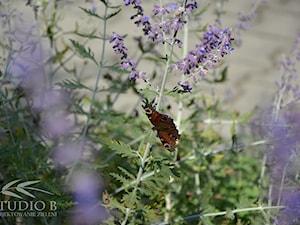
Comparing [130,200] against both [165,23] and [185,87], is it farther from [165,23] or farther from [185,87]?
[165,23]

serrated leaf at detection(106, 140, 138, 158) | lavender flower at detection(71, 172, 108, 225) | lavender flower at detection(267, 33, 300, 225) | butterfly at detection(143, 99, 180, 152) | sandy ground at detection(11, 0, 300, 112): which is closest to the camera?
butterfly at detection(143, 99, 180, 152)

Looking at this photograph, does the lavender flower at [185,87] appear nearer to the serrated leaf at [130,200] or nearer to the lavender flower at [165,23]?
the lavender flower at [165,23]

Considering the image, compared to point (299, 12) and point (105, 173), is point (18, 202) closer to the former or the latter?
point (105, 173)

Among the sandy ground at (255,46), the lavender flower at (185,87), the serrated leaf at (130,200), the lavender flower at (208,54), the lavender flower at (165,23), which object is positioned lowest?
the serrated leaf at (130,200)

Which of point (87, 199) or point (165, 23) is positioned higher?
point (165, 23)

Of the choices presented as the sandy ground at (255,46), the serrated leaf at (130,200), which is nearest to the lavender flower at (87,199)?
the serrated leaf at (130,200)

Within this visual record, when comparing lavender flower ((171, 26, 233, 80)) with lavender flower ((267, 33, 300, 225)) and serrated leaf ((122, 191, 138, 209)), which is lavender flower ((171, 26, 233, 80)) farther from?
lavender flower ((267, 33, 300, 225))

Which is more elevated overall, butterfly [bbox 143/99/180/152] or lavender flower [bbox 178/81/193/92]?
lavender flower [bbox 178/81/193/92]

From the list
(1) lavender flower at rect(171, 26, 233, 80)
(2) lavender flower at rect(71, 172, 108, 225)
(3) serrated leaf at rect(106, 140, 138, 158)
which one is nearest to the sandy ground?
(2) lavender flower at rect(71, 172, 108, 225)

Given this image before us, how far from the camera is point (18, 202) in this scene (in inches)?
68.4

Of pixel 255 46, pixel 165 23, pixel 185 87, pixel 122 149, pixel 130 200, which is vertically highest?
pixel 255 46

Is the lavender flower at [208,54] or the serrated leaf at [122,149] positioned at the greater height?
the lavender flower at [208,54]

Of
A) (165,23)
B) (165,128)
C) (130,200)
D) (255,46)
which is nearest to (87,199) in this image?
(130,200)

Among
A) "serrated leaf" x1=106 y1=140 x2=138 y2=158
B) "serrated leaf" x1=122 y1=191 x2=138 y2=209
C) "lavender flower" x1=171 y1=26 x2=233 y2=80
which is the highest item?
"lavender flower" x1=171 y1=26 x2=233 y2=80
